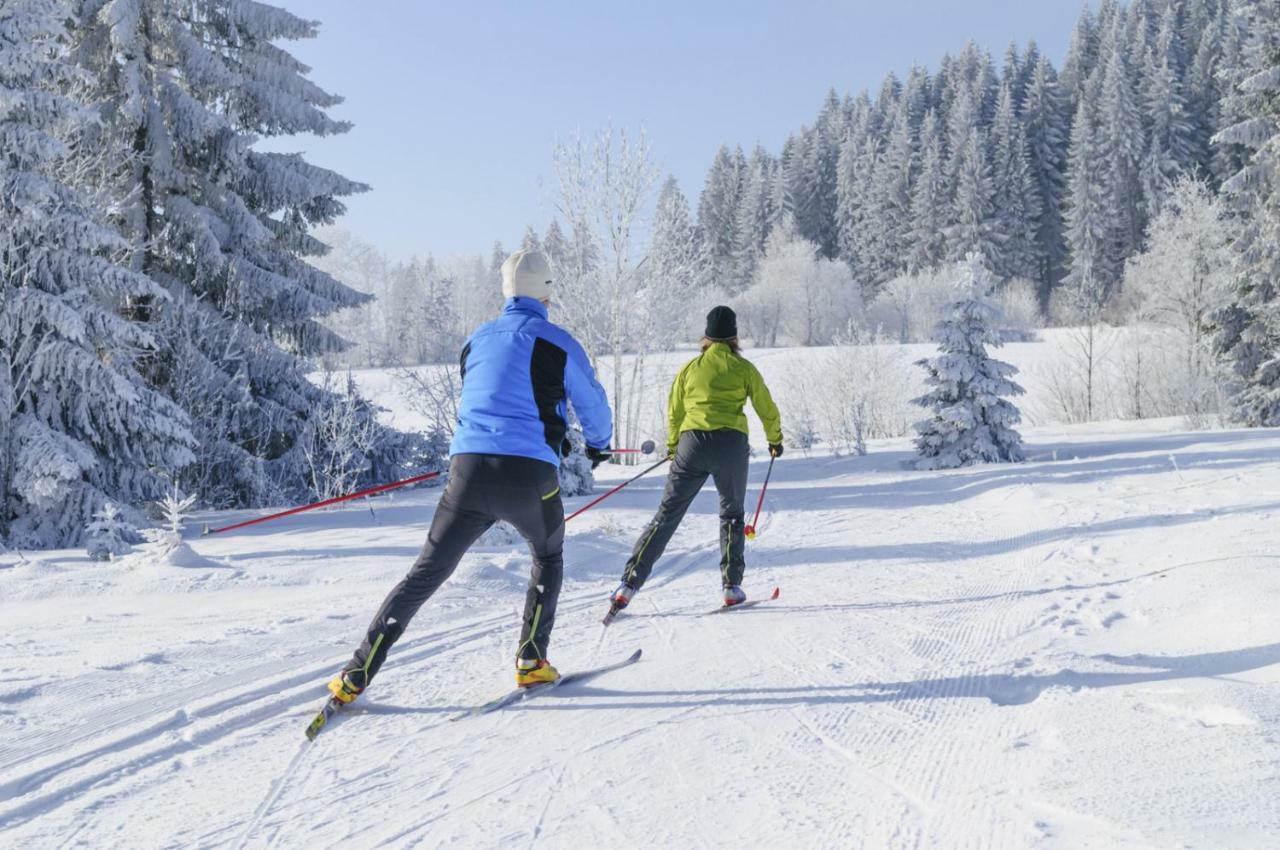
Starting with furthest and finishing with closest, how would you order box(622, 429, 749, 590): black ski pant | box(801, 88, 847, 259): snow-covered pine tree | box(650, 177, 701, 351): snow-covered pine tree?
box(801, 88, 847, 259): snow-covered pine tree
box(650, 177, 701, 351): snow-covered pine tree
box(622, 429, 749, 590): black ski pant

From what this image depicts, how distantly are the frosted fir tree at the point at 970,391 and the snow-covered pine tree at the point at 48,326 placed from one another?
1401 centimetres

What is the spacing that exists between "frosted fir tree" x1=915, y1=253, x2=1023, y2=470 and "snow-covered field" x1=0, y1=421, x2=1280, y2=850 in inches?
396

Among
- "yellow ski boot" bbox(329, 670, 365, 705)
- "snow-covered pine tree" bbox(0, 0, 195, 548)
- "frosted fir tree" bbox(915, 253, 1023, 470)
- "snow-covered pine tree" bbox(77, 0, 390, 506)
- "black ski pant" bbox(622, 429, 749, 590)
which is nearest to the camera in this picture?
"yellow ski boot" bbox(329, 670, 365, 705)

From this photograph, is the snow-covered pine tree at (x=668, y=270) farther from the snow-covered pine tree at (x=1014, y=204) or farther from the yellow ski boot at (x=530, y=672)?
the snow-covered pine tree at (x=1014, y=204)

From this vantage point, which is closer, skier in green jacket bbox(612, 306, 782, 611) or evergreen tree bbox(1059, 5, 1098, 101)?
skier in green jacket bbox(612, 306, 782, 611)

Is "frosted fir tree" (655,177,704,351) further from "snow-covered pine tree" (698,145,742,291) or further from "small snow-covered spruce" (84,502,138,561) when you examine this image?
"snow-covered pine tree" (698,145,742,291)

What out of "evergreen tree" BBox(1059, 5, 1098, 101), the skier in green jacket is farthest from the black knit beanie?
"evergreen tree" BBox(1059, 5, 1098, 101)

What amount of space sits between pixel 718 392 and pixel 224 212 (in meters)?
11.5

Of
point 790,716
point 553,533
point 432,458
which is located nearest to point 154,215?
point 432,458

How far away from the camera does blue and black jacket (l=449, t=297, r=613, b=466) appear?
3.80 meters

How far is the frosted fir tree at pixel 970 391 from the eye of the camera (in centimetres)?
1752

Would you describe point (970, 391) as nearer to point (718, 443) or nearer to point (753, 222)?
point (718, 443)

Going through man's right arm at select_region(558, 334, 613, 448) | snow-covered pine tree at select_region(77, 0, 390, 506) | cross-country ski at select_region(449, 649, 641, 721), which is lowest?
cross-country ski at select_region(449, 649, 641, 721)

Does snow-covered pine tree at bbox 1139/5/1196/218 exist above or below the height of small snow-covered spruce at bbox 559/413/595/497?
above
